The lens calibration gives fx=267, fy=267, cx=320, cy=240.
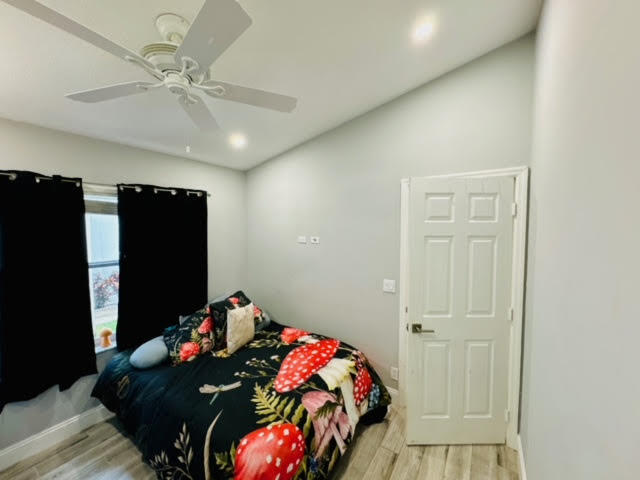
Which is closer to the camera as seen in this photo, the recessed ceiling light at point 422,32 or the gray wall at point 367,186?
the recessed ceiling light at point 422,32

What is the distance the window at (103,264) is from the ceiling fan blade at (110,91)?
1.39 meters

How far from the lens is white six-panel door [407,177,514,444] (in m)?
1.91

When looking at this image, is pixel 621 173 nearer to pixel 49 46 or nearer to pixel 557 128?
pixel 557 128

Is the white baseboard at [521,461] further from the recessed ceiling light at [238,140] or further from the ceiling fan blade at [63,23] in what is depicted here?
the recessed ceiling light at [238,140]

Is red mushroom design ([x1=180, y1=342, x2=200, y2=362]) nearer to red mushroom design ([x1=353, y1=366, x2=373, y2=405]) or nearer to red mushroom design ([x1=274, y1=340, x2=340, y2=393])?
red mushroom design ([x1=274, y1=340, x2=340, y2=393])

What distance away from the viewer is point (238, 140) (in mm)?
2715

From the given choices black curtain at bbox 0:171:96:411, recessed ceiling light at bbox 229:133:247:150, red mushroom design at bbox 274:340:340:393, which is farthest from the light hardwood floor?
recessed ceiling light at bbox 229:133:247:150

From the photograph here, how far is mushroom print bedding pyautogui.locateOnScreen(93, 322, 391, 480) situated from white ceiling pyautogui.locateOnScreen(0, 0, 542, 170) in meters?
2.00

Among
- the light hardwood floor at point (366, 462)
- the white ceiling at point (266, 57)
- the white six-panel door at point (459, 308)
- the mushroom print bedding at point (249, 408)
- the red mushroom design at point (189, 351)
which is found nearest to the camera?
the white ceiling at point (266, 57)

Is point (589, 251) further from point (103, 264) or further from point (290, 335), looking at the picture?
point (103, 264)

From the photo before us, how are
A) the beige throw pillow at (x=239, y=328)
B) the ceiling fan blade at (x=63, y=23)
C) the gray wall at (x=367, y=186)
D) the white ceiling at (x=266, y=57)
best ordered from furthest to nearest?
the beige throw pillow at (x=239, y=328) < the gray wall at (x=367, y=186) < the white ceiling at (x=266, y=57) < the ceiling fan blade at (x=63, y=23)

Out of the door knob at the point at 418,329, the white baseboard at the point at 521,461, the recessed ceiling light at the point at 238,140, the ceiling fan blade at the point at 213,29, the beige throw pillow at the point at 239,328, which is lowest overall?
the white baseboard at the point at 521,461

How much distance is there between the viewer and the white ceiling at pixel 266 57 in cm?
129

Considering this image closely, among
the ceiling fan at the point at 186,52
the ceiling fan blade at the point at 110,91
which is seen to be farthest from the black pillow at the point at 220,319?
the ceiling fan blade at the point at 110,91
